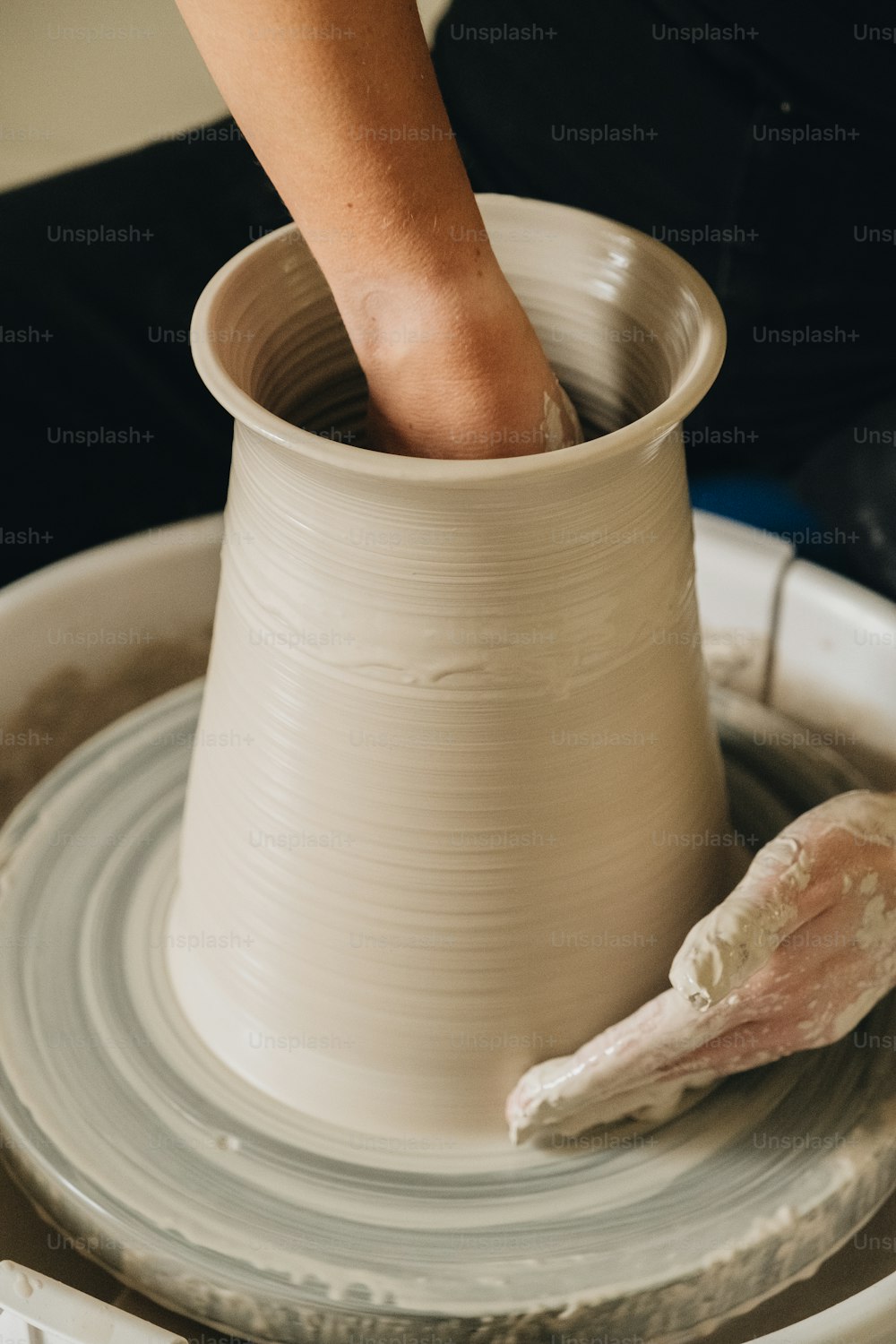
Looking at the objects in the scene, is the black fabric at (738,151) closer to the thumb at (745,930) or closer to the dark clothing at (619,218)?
the dark clothing at (619,218)

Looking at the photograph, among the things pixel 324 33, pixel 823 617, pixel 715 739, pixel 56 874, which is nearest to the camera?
pixel 324 33

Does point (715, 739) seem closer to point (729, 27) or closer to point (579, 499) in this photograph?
point (579, 499)

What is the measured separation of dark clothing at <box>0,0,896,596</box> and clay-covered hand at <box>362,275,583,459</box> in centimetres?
76

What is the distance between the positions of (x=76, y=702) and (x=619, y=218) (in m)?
0.85

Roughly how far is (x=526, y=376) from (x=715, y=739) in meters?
0.29

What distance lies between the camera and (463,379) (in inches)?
27.0

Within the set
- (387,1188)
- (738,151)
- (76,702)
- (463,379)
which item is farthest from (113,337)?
(387,1188)

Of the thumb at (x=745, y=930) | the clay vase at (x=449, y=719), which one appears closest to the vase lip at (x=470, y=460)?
the clay vase at (x=449, y=719)

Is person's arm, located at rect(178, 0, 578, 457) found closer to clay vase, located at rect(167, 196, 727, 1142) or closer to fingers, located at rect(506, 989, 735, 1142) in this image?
clay vase, located at rect(167, 196, 727, 1142)

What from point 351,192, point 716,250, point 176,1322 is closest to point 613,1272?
point 176,1322

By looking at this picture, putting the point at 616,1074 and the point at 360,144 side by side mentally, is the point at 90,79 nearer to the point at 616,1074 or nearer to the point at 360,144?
the point at 360,144

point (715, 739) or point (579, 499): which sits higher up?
point (579, 499)

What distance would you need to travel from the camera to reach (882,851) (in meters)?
0.79

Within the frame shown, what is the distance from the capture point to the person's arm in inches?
23.2
